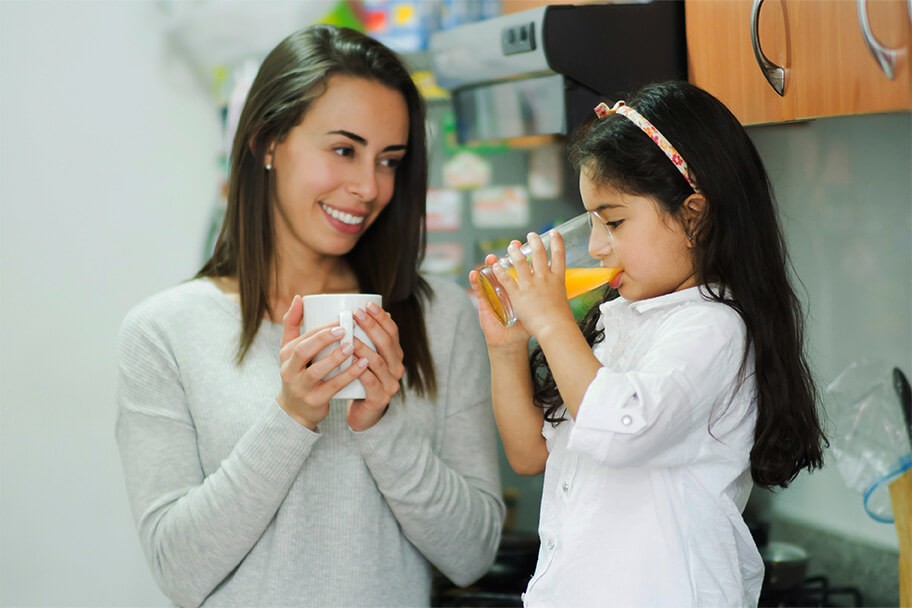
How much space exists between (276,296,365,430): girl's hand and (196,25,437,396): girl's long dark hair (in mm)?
185

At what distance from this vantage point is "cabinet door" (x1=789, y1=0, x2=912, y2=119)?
0.95m

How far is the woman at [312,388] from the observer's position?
50.6 inches

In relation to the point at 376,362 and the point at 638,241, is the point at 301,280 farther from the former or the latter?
the point at 638,241

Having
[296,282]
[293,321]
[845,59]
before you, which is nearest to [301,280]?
[296,282]

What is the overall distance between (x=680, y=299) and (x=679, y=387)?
0.41 ft

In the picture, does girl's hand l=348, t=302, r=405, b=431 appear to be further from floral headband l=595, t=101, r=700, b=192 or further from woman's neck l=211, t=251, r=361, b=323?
floral headband l=595, t=101, r=700, b=192

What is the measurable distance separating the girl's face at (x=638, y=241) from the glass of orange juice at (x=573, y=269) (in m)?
0.02

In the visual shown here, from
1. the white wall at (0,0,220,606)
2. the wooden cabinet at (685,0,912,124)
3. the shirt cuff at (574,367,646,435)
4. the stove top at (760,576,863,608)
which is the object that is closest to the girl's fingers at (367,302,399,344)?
the shirt cuff at (574,367,646,435)

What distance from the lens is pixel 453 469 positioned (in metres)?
1.45

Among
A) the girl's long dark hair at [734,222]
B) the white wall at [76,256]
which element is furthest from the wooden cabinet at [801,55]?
the white wall at [76,256]

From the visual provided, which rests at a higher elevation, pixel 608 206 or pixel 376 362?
pixel 608 206

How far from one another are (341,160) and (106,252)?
0.80 meters

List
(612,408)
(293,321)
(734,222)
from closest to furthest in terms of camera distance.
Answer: (612,408) < (734,222) < (293,321)

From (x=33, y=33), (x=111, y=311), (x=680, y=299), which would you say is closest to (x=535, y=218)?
(x=111, y=311)
